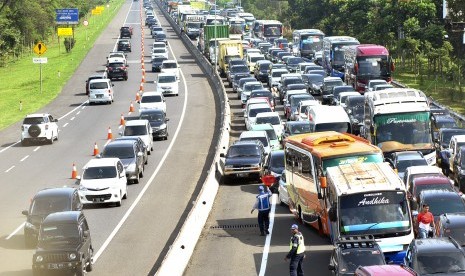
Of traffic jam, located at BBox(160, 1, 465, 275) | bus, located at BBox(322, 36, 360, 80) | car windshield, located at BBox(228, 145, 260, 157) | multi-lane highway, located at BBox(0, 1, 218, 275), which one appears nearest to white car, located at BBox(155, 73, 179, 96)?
multi-lane highway, located at BBox(0, 1, 218, 275)

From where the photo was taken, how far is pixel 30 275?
97.2 feet

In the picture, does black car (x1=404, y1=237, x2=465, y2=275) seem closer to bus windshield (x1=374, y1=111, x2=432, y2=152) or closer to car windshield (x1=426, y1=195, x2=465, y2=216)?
car windshield (x1=426, y1=195, x2=465, y2=216)

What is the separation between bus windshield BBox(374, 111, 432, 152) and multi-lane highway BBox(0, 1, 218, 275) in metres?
7.51

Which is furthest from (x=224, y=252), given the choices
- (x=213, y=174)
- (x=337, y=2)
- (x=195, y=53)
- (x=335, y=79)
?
(x=337, y=2)

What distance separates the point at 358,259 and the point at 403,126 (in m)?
18.0

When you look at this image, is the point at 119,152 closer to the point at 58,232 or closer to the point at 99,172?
the point at 99,172

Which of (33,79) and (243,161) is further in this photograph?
(33,79)

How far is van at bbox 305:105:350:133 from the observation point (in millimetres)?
48531

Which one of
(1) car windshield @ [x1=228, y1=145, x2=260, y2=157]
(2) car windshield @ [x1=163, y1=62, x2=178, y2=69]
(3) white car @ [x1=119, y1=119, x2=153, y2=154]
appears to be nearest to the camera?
(1) car windshield @ [x1=228, y1=145, x2=260, y2=157]

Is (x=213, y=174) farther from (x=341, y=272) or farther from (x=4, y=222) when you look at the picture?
(x=341, y=272)

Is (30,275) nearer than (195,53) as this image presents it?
Yes

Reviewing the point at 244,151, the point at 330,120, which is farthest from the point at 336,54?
the point at 244,151

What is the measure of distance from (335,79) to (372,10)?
4598 cm

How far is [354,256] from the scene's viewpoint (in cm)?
2558
